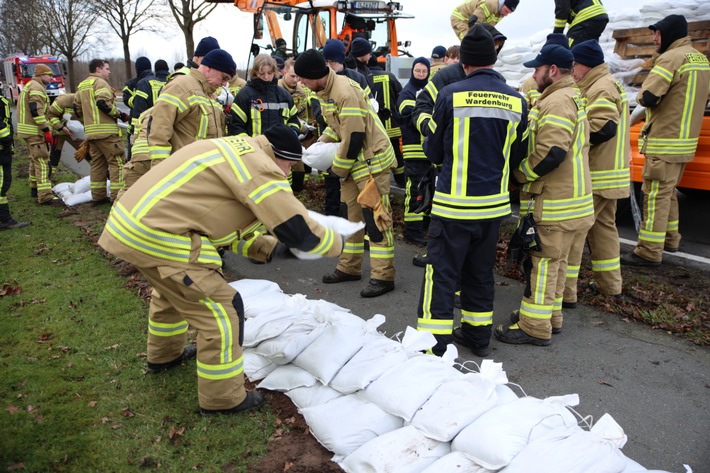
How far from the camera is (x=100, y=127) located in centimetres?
859

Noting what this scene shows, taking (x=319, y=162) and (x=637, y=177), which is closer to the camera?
(x=319, y=162)

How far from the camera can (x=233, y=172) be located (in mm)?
2824

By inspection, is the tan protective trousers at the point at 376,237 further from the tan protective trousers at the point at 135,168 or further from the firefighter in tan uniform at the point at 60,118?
the firefighter in tan uniform at the point at 60,118

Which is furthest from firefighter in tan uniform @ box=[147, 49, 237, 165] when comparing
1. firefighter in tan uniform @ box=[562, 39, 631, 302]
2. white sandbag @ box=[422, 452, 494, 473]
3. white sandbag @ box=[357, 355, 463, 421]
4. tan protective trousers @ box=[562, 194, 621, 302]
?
white sandbag @ box=[422, 452, 494, 473]

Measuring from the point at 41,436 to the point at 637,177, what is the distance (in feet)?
20.8

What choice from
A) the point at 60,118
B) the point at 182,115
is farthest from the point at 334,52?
the point at 60,118

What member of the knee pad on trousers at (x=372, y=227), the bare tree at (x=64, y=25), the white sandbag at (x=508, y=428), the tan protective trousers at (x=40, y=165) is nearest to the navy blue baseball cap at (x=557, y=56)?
the knee pad on trousers at (x=372, y=227)

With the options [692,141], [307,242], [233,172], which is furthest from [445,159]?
[692,141]

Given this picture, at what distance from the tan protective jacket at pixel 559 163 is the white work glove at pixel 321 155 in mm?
1790

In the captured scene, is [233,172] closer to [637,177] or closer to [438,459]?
[438,459]

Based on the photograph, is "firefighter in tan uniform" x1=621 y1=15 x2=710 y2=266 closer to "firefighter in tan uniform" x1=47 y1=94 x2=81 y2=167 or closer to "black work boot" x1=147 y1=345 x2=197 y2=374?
"black work boot" x1=147 y1=345 x2=197 y2=374

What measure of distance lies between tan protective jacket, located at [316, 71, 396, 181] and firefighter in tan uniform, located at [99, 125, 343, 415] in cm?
183

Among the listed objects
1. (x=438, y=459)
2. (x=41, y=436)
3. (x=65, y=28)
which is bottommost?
(x=41, y=436)

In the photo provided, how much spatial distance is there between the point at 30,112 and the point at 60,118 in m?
0.76
